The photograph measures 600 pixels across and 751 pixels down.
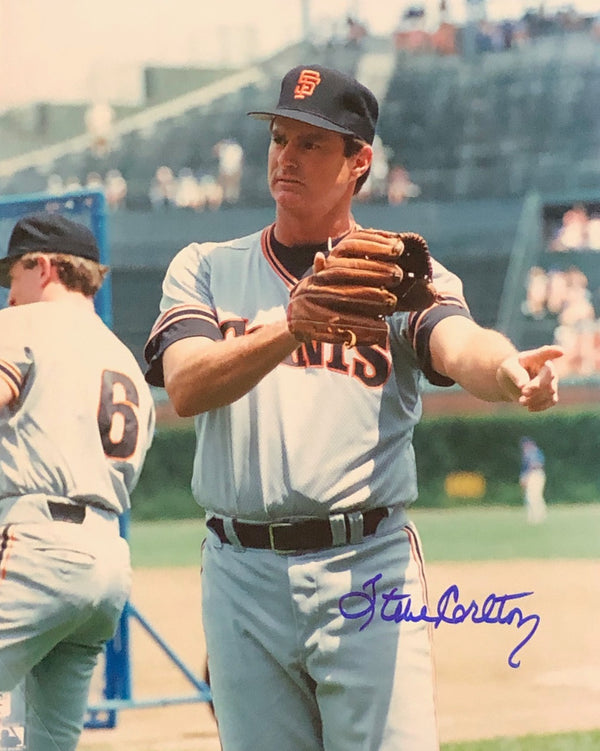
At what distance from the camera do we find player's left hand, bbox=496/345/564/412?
1.08 m

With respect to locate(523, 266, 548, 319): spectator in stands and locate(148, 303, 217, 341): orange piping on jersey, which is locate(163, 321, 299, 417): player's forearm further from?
locate(523, 266, 548, 319): spectator in stands

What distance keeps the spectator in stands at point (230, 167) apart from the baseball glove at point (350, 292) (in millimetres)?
9614

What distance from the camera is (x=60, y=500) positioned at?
1891 millimetres

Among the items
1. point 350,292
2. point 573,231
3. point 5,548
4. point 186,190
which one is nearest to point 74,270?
point 5,548

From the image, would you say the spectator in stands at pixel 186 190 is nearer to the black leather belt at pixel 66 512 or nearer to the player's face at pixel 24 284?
the player's face at pixel 24 284

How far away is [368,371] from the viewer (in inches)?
53.1

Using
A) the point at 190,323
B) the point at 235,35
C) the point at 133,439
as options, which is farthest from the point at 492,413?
the point at 190,323

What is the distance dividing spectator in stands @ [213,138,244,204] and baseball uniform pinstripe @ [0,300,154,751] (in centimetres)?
883

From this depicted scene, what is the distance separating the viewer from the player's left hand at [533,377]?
1.08 meters

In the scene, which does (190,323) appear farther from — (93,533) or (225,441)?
(93,533)

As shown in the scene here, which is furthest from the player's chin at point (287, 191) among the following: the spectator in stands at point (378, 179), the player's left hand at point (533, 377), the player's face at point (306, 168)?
the spectator in stands at point (378, 179)

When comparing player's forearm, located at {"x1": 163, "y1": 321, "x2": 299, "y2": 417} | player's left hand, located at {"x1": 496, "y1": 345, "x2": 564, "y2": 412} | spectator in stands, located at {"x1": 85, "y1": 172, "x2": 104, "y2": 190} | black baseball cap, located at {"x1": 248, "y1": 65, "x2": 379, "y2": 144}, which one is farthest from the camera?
spectator in stands, located at {"x1": 85, "y1": 172, "x2": 104, "y2": 190}

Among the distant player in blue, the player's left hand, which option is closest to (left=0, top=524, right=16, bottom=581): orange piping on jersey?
the player's left hand

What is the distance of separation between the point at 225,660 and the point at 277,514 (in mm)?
178
